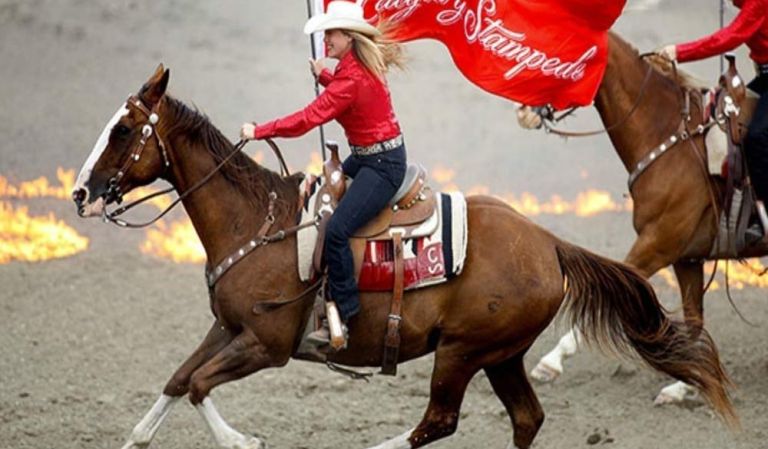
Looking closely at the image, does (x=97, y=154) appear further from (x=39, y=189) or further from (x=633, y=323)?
(x=39, y=189)

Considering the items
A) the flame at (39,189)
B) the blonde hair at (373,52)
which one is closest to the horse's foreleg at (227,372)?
the blonde hair at (373,52)

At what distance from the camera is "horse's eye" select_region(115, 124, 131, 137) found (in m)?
6.75

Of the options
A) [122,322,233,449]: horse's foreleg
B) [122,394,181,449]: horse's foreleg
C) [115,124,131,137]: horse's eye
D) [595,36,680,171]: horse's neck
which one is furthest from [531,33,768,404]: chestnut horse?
[115,124,131,137]: horse's eye

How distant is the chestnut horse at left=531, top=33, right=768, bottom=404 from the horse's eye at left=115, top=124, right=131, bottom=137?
3.31m

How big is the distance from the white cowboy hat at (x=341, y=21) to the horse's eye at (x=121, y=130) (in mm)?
972

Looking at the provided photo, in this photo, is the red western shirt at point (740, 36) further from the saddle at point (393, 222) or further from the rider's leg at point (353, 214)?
the rider's leg at point (353, 214)

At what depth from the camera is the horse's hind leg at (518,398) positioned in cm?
728

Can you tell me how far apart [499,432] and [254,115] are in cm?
857

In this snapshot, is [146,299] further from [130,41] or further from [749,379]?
[130,41]

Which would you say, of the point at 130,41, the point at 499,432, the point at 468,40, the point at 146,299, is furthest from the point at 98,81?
the point at 499,432

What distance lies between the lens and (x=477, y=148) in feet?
51.9

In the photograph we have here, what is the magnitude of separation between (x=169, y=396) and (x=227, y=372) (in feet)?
1.08

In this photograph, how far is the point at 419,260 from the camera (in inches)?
273

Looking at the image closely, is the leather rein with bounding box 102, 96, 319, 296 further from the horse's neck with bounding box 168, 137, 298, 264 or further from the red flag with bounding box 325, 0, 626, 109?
the red flag with bounding box 325, 0, 626, 109
